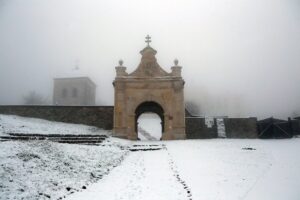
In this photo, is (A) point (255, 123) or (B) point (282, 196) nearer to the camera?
(B) point (282, 196)

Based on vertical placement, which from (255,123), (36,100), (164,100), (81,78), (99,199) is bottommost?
(99,199)

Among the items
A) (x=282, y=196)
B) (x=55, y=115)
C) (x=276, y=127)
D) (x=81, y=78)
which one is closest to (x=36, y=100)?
(x=81, y=78)

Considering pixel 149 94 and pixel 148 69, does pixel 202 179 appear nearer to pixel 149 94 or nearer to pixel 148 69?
pixel 149 94

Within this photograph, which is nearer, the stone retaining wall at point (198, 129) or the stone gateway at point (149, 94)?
the stone gateway at point (149, 94)

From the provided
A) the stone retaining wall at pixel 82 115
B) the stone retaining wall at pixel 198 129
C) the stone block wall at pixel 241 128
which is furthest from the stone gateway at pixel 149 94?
the stone block wall at pixel 241 128

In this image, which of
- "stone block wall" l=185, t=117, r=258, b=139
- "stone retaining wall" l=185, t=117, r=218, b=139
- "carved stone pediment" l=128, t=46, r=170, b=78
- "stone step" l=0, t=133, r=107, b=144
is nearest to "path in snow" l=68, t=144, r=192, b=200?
"stone step" l=0, t=133, r=107, b=144

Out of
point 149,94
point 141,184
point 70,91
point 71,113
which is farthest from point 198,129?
point 70,91

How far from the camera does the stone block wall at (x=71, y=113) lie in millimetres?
29625

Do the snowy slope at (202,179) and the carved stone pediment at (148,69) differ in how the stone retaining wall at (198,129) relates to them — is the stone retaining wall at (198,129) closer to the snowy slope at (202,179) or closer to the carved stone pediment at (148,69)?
the carved stone pediment at (148,69)

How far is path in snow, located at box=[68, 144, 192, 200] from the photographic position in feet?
26.2

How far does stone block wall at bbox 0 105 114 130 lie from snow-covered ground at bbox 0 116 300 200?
51.4ft

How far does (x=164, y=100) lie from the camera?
2578cm

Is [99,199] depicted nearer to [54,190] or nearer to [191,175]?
[54,190]

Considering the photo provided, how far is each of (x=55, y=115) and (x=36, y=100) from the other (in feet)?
146
